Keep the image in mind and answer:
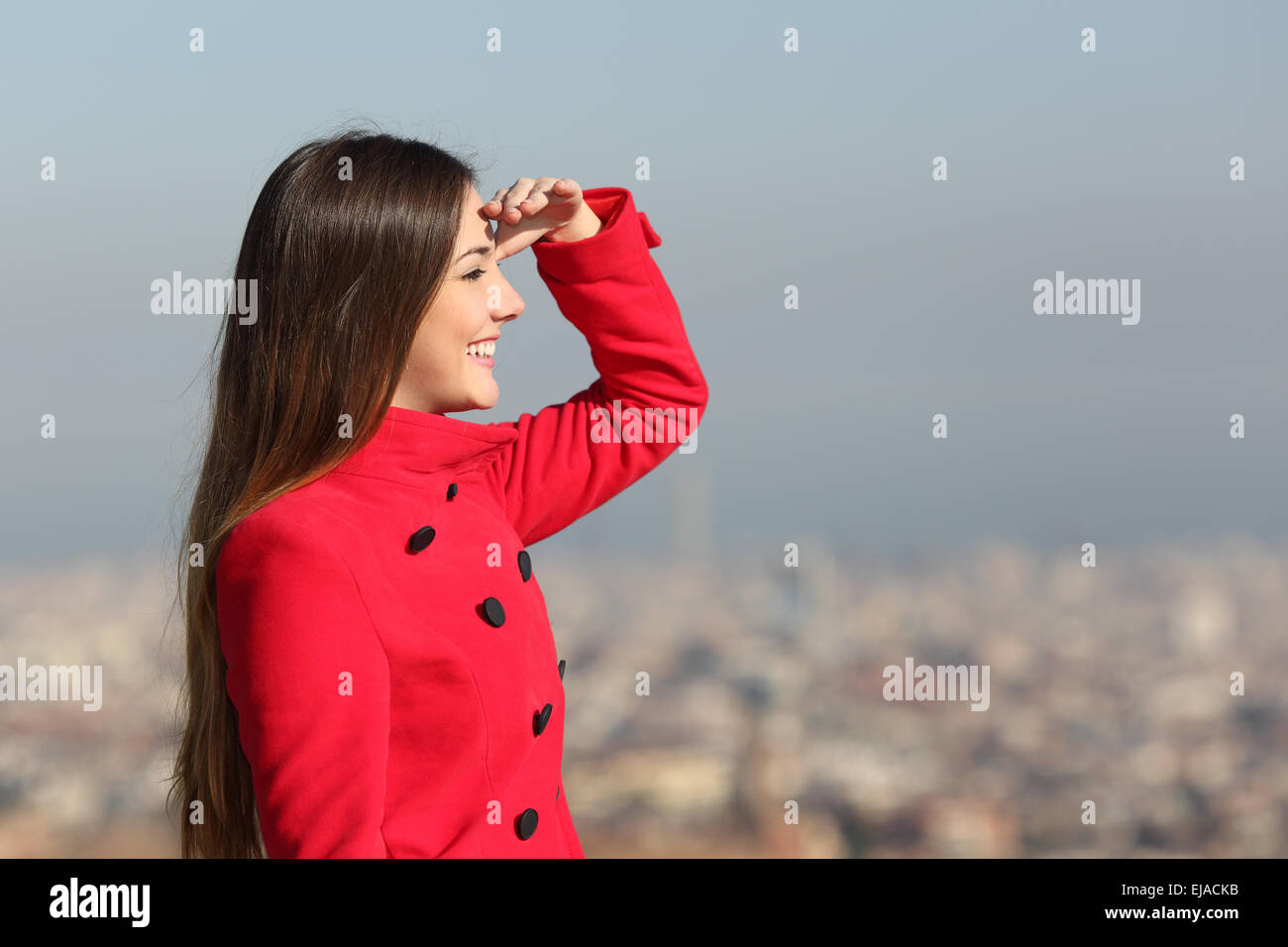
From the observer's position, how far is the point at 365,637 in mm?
1137

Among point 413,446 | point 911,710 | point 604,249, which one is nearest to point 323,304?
point 413,446

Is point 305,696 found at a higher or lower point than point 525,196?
lower

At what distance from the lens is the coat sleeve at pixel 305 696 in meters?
1.09

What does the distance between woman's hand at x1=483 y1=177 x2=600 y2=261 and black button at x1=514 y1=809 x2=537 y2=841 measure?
2.10 ft

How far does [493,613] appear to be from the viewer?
1.26 m

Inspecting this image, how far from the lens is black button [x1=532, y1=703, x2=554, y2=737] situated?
4.21ft

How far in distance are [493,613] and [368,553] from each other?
16 cm

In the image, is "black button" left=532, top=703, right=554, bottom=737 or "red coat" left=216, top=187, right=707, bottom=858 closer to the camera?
"red coat" left=216, top=187, right=707, bottom=858

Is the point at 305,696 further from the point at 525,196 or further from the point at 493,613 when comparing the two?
the point at 525,196

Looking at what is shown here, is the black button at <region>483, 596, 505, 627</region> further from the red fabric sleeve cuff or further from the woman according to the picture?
the red fabric sleeve cuff

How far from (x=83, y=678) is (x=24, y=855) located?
73cm

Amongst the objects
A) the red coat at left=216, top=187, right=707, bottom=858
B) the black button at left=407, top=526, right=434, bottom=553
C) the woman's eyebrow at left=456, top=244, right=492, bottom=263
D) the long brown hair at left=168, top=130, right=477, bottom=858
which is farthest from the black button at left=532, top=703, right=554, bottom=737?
the woman's eyebrow at left=456, top=244, right=492, bottom=263

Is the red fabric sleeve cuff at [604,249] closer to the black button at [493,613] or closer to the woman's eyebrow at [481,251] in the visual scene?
the woman's eyebrow at [481,251]
